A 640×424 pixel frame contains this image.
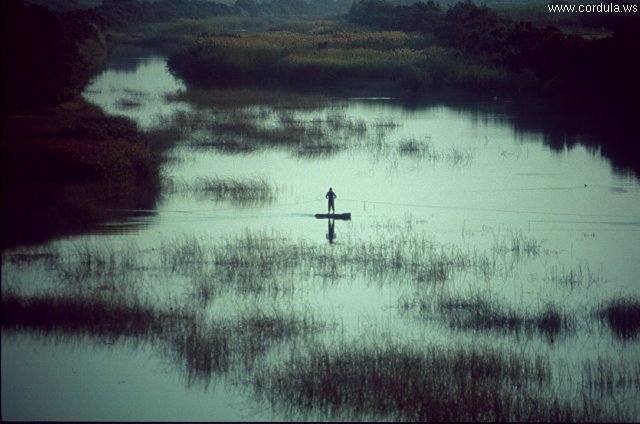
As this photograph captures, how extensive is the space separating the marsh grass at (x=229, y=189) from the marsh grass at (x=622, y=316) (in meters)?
9.71

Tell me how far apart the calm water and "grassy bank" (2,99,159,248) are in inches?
18.4

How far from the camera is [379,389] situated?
11.3 meters

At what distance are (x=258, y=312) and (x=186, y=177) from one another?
11274 millimetres

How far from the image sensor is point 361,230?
760 inches

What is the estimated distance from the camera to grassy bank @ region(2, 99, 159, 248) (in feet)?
30.7

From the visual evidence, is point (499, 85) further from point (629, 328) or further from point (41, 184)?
point (41, 184)

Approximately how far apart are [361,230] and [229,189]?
16.8 ft

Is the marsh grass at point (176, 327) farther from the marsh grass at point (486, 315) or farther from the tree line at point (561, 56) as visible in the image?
the tree line at point (561, 56)

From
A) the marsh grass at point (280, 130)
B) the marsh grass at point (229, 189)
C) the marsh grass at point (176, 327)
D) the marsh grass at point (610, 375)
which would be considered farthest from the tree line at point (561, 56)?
the marsh grass at point (176, 327)

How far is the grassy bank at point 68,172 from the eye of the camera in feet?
30.7

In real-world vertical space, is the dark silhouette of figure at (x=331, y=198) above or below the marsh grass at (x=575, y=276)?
above

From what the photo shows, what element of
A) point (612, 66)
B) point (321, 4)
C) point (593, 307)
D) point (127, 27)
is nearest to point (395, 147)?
point (612, 66)

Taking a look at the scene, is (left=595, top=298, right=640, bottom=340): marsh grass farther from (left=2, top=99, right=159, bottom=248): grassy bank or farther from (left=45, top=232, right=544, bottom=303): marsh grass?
(left=2, top=99, right=159, bottom=248): grassy bank
